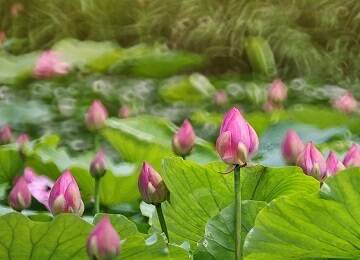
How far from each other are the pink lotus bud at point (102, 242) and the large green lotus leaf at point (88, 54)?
2.57 meters

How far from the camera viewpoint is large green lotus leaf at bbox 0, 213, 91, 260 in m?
0.84

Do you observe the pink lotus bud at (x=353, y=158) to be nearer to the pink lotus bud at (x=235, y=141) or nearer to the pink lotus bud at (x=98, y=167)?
the pink lotus bud at (x=235, y=141)

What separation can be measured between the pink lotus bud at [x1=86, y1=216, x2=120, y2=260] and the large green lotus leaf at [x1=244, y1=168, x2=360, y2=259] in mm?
144

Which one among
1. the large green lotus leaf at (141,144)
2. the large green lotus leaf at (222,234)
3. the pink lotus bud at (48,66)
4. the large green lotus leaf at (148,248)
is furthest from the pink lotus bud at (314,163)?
the pink lotus bud at (48,66)

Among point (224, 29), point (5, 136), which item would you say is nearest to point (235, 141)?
point (5, 136)

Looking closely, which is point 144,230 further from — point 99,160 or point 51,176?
point 51,176

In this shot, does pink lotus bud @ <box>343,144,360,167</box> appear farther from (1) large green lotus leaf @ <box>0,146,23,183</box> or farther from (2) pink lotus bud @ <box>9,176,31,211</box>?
(1) large green lotus leaf @ <box>0,146,23,183</box>

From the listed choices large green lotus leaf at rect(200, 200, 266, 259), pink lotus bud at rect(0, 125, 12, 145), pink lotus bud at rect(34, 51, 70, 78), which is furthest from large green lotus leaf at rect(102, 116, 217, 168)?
pink lotus bud at rect(34, 51, 70, 78)

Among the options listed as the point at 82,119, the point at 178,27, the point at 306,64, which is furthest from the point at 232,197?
the point at 178,27

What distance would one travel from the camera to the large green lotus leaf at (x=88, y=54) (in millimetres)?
3357

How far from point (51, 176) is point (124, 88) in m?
1.72

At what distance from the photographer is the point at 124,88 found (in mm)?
3248

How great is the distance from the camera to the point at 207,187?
3.45ft

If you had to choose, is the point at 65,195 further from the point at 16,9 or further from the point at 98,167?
the point at 16,9
